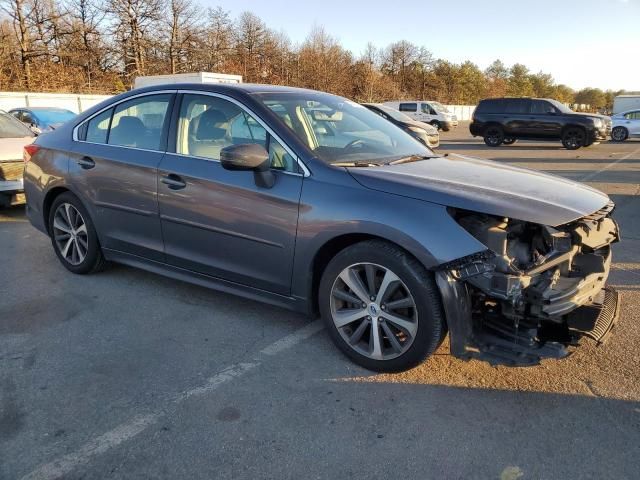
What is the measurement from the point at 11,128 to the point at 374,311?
7.82m

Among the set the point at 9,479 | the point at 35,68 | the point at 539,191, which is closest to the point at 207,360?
the point at 9,479

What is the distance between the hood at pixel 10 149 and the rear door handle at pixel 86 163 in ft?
11.9

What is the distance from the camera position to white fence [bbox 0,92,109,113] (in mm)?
28219

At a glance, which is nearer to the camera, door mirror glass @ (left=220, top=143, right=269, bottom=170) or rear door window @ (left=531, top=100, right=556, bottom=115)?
door mirror glass @ (left=220, top=143, right=269, bottom=170)

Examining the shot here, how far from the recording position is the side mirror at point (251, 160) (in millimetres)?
3312

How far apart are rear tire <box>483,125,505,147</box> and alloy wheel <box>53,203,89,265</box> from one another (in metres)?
19.5

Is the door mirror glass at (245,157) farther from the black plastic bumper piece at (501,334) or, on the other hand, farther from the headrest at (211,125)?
the black plastic bumper piece at (501,334)

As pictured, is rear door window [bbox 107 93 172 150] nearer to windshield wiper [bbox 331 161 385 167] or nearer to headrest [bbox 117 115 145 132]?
headrest [bbox 117 115 145 132]

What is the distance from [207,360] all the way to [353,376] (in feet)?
3.08

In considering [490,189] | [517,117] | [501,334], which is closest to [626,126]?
[517,117]

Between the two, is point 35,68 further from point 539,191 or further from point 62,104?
point 539,191

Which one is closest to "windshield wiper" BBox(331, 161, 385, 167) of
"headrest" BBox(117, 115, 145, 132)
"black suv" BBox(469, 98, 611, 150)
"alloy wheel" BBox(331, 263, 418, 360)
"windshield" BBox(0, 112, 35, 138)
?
"alloy wheel" BBox(331, 263, 418, 360)

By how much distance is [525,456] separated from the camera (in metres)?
2.44

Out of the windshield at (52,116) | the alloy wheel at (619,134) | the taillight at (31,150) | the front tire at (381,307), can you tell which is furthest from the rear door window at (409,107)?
the front tire at (381,307)
